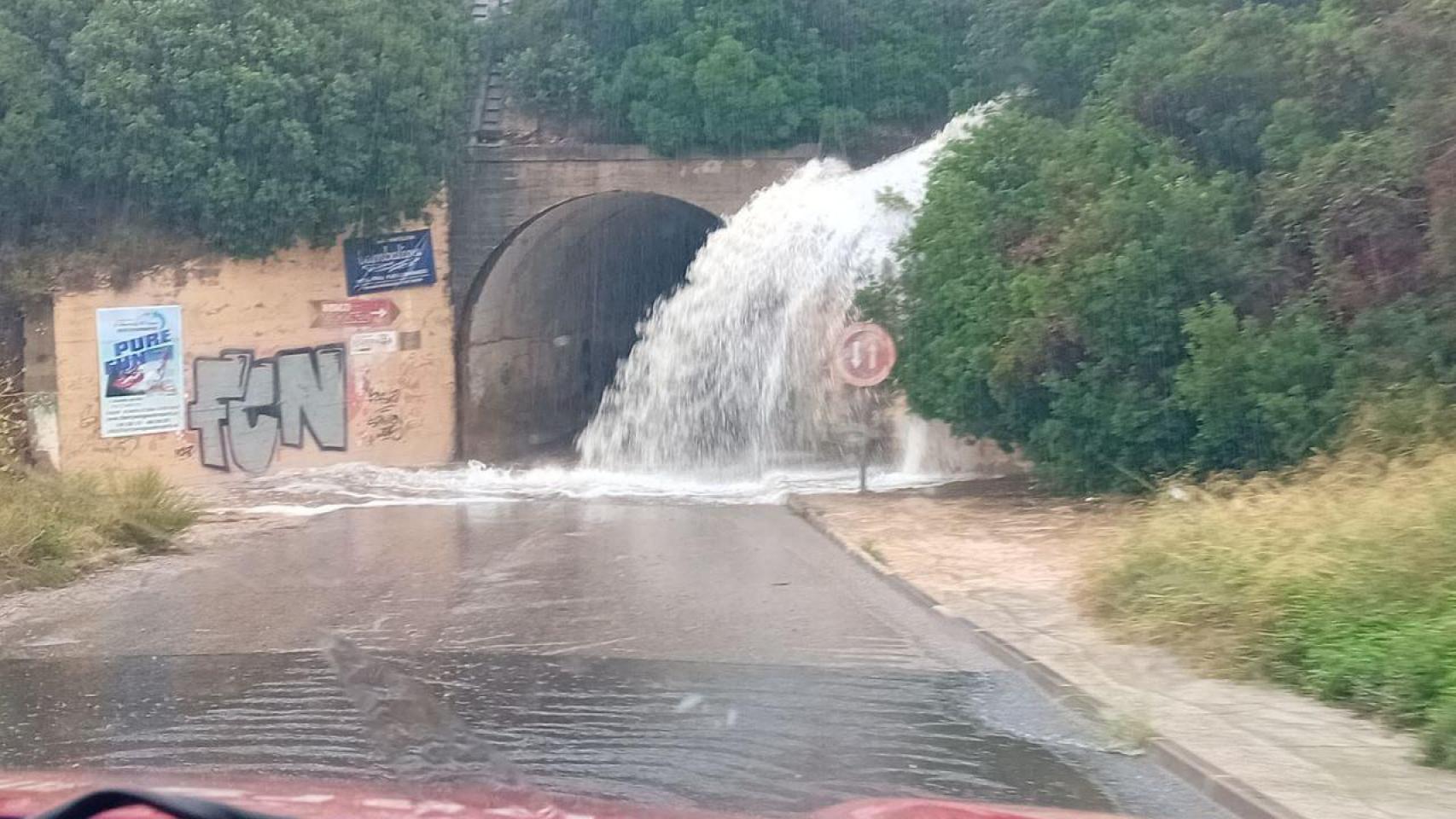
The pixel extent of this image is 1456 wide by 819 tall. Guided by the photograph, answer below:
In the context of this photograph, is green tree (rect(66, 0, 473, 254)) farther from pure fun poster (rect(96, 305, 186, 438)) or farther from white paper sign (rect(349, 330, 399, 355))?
white paper sign (rect(349, 330, 399, 355))

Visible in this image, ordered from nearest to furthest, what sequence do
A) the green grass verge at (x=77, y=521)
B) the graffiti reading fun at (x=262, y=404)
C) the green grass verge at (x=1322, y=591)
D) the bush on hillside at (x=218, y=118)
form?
1. the green grass verge at (x=1322, y=591)
2. the green grass verge at (x=77, y=521)
3. the bush on hillside at (x=218, y=118)
4. the graffiti reading fun at (x=262, y=404)

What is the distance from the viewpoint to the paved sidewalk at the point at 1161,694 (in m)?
5.82

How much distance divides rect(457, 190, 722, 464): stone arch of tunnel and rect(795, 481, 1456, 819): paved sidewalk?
12023 mm

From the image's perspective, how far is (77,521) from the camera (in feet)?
43.4

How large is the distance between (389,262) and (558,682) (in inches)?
671

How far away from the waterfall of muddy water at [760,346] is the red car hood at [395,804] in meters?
16.4

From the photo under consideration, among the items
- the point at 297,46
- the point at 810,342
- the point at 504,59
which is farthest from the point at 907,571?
the point at 504,59

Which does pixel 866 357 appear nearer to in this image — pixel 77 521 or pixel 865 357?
pixel 865 357

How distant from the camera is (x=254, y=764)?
20.6 feet

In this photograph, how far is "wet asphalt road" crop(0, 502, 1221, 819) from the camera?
625 centimetres

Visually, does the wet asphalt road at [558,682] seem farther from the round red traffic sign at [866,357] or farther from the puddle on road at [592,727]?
the round red traffic sign at [866,357]

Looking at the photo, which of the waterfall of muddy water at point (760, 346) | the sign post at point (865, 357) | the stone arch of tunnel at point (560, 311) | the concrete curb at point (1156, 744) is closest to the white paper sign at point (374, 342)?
the stone arch of tunnel at point (560, 311)

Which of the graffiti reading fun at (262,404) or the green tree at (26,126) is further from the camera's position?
the graffiti reading fun at (262,404)

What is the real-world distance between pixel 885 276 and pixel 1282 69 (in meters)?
5.21
